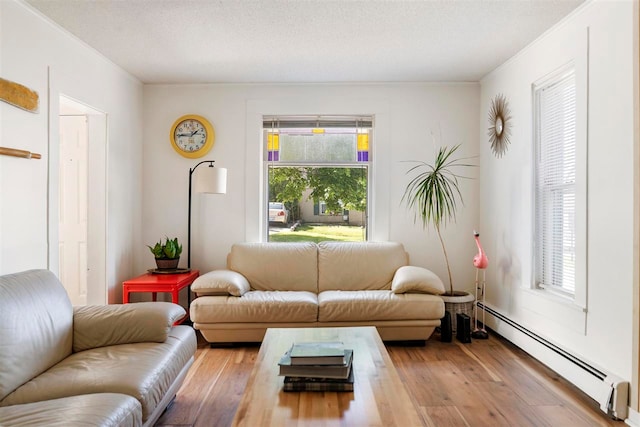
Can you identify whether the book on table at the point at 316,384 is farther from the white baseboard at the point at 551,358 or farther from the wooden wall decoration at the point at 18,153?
the wooden wall decoration at the point at 18,153

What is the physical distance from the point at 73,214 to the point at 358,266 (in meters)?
2.80

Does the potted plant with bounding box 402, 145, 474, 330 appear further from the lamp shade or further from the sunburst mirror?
the lamp shade

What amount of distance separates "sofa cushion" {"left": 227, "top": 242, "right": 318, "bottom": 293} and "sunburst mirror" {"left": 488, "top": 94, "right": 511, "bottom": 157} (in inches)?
80.3

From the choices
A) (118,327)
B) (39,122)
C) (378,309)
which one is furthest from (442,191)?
(39,122)

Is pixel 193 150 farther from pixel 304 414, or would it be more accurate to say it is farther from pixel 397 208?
pixel 304 414

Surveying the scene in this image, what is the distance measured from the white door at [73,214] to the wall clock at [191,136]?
91cm

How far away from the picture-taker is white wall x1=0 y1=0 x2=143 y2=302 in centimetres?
252

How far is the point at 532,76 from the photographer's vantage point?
3.38 metres

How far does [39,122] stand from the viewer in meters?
2.81

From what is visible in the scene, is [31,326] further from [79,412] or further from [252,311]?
[252,311]

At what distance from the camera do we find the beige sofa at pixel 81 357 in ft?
5.32

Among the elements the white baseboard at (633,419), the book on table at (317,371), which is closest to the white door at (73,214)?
the book on table at (317,371)

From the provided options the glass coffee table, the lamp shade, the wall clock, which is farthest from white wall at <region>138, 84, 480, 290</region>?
the glass coffee table

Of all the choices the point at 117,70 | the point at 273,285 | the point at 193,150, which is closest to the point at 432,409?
the point at 273,285
